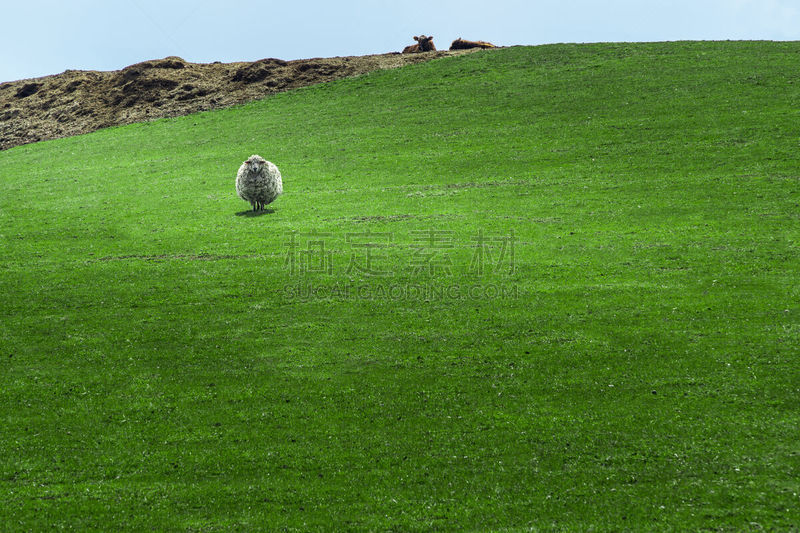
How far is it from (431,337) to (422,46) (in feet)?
234

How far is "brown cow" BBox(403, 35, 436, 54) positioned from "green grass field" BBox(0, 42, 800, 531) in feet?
123

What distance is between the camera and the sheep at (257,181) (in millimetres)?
40500

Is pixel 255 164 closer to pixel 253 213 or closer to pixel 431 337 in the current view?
pixel 253 213

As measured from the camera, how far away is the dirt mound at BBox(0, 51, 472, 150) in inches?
2896

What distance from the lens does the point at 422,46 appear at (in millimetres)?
83938

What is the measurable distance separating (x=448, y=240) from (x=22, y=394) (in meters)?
20.8

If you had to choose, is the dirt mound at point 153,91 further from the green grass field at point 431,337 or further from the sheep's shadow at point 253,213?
the sheep's shadow at point 253,213

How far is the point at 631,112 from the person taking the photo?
51.2 meters

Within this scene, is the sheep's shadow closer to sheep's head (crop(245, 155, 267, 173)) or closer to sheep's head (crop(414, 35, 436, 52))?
sheep's head (crop(245, 155, 267, 173))

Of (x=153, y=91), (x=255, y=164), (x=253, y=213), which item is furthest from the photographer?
(x=153, y=91)

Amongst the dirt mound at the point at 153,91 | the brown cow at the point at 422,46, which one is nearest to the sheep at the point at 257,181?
the dirt mound at the point at 153,91

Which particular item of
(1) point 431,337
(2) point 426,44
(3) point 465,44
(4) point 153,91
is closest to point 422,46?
(2) point 426,44

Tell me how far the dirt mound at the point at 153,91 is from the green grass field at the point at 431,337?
85.3ft

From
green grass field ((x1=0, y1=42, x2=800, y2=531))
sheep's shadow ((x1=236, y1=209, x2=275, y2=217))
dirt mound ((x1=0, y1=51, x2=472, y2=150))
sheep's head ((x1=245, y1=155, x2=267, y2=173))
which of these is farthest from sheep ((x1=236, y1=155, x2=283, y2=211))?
dirt mound ((x1=0, y1=51, x2=472, y2=150))
